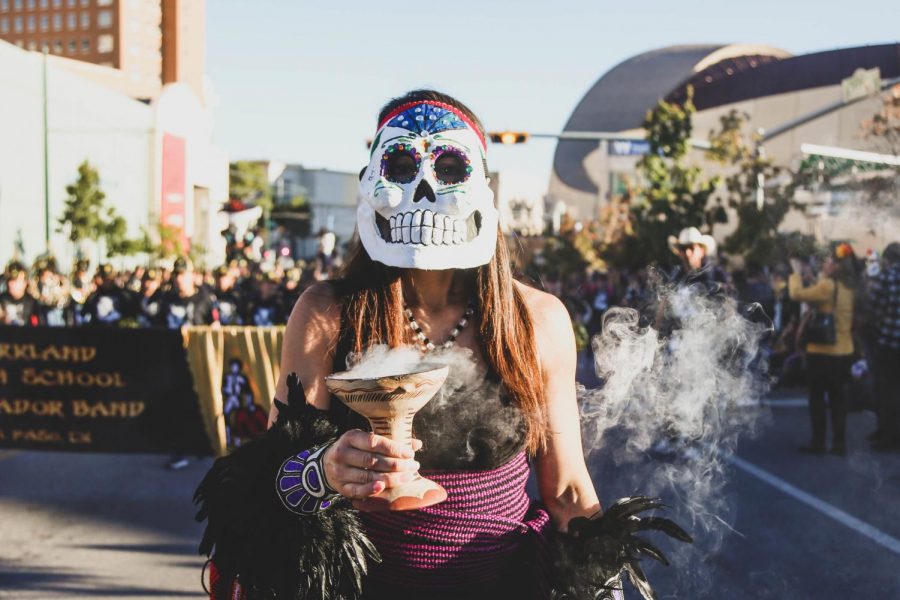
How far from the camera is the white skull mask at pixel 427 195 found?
196 centimetres

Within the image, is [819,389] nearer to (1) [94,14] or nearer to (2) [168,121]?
(2) [168,121]

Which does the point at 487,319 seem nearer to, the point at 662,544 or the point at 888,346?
the point at 662,544

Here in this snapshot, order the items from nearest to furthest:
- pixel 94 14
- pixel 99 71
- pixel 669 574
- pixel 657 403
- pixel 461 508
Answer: pixel 461 508, pixel 657 403, pixel 669 574, pixel 99 71, pixel 94 14

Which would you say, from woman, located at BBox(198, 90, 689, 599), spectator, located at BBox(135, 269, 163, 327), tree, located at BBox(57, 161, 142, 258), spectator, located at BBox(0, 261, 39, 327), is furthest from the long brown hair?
tree, located at BBox(57, 161, 142, 258)

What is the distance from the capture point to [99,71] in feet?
168

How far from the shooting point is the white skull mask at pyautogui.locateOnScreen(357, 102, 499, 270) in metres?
1.96

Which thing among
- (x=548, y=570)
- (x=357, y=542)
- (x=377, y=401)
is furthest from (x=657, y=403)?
(x=377, y=401)

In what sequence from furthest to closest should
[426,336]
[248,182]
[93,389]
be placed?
[248,182], [93,389], [426,336]

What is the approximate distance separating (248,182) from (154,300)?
71346 millimetres

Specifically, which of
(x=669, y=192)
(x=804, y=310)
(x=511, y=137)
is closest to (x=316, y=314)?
(x=804, y=310)

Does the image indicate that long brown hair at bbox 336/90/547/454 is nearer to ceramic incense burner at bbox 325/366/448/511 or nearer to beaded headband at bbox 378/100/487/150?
beaded headband at bbox 378/100/487/150

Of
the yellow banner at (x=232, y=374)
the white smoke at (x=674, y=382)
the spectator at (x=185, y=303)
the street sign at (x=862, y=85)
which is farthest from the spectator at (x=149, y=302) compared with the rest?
the street sign at (x=862, y=85)

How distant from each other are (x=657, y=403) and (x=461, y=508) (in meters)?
0.89

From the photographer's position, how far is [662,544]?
4750mm
